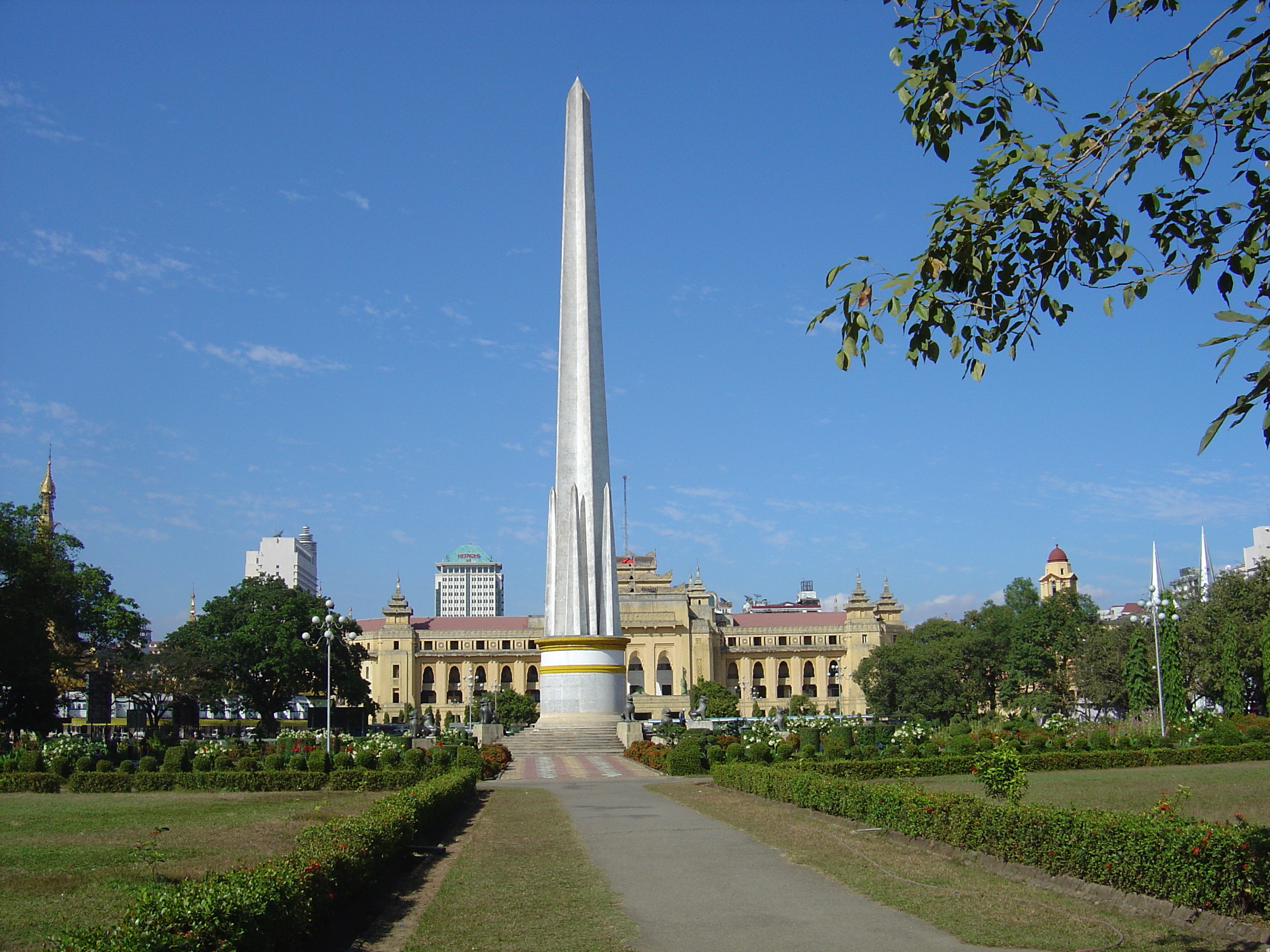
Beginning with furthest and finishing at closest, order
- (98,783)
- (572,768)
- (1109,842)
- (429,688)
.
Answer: (429,688) < (572,768) < (98,783) < (1109,842)

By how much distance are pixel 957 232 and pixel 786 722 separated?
110 ft

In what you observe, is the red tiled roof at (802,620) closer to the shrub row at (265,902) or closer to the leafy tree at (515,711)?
the leafy tree at (515,711)

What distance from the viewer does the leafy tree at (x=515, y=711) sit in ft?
259

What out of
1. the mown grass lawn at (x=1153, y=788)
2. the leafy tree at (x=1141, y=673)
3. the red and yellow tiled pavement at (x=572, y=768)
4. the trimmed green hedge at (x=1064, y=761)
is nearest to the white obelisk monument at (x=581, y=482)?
the red and yellow tiled pavement at (x=572, y=768)

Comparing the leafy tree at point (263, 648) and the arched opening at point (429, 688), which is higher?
the leafy tree at point (263, 648)

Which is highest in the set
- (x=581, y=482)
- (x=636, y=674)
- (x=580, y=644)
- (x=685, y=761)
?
(x=581, y=482)

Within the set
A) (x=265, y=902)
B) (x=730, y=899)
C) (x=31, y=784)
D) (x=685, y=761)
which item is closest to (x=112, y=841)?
(x=265, y=902)

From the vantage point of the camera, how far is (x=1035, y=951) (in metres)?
8.17

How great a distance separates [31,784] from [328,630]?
10079 millimetres

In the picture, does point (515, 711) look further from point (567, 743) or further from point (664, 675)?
point (567, 743)

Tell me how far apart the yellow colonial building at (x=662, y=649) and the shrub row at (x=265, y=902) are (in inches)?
3305

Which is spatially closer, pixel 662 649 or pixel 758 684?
pixel 662 649

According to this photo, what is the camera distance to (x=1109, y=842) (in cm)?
1005

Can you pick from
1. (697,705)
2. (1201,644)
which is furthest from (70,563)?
(1201,644)
